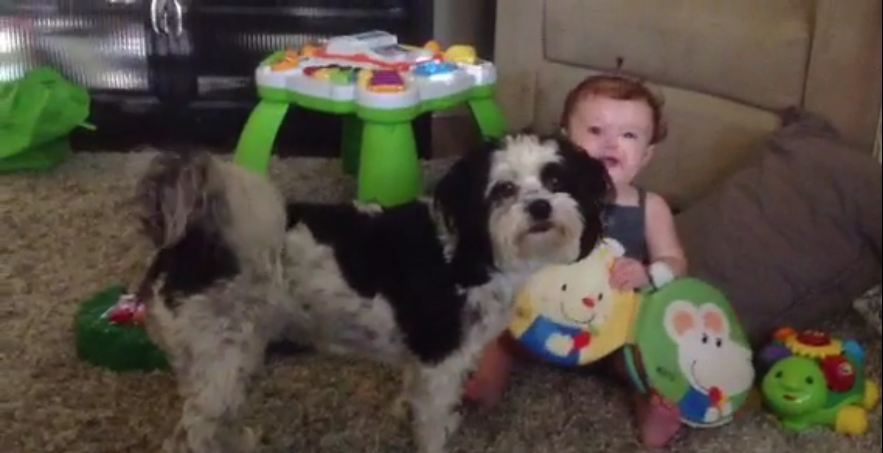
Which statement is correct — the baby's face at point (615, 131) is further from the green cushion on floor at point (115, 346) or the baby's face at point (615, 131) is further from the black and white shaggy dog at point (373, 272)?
the green cushion on floor at point (115, 346)

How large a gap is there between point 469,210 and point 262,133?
2.11 ft

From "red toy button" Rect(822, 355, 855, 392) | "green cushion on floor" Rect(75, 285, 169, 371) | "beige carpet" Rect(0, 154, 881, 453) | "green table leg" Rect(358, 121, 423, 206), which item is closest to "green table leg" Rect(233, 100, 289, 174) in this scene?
"green table leg" Rect(358, 121, 423, 206)

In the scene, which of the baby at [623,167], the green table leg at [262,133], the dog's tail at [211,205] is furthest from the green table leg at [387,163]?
the dog's tail at [211,205]

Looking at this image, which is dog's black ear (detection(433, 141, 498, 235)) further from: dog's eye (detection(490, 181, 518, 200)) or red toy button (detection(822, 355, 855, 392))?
red toy button (detection(822, 355, 855, 392))

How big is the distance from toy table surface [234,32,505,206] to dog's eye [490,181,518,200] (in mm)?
485

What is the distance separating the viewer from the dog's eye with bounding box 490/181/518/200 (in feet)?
4.07

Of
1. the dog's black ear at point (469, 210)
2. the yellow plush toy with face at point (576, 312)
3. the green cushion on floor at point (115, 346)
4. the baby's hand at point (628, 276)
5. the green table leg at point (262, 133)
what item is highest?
the dog's black ear at point (469, 210)

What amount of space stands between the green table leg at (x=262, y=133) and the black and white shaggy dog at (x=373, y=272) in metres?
0.53

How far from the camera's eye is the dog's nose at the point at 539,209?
1206 millimetres

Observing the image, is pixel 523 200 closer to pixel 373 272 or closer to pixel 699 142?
pixel 373 272

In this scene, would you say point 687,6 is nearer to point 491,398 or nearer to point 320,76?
point 320,76

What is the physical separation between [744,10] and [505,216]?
2.39ft

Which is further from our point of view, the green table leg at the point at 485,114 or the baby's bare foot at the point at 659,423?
the green table leg at the point at 485,114

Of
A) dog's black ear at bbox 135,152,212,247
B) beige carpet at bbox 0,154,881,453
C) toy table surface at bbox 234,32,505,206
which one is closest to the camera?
dog's black ear at bbox 135,152,212,247
